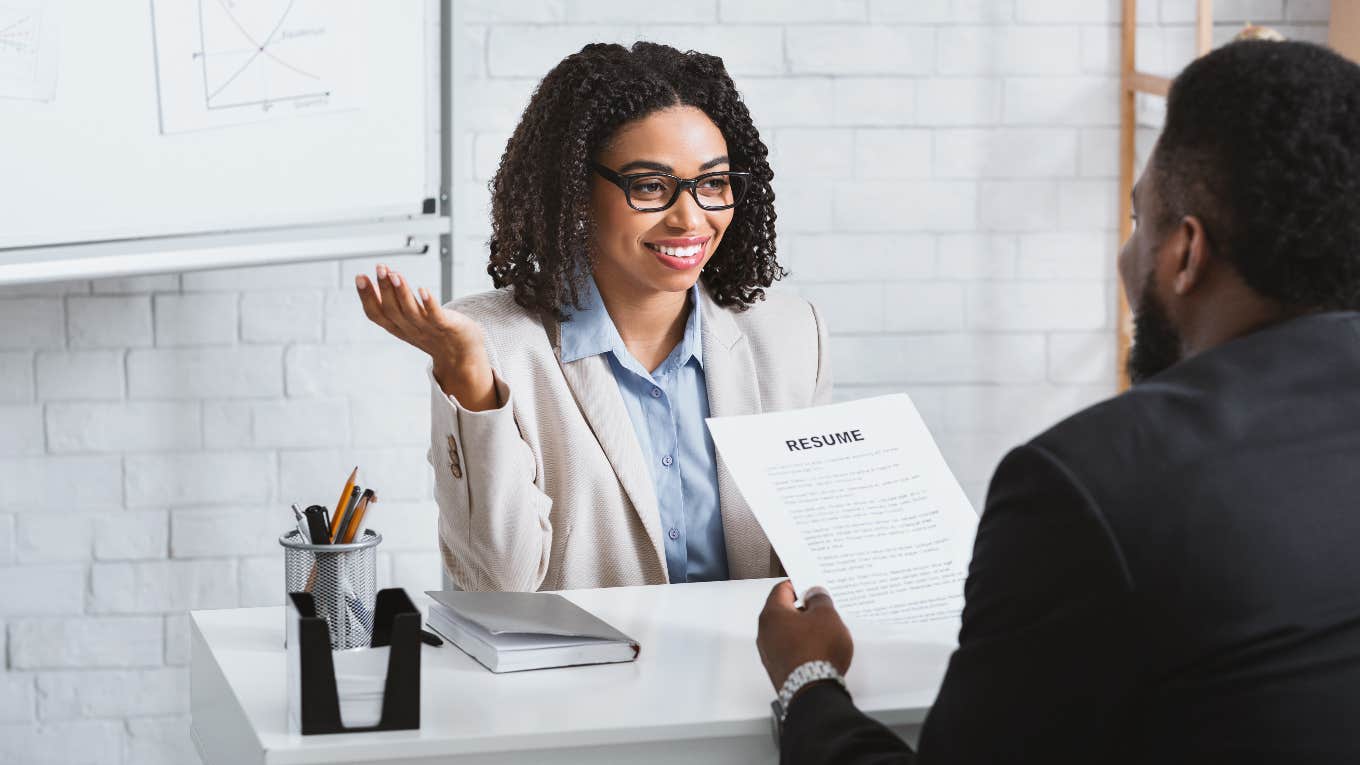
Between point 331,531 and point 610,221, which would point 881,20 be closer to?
point 610,221

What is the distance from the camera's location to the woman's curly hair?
5.88 ft

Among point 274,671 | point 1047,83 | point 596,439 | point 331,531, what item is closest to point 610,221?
point 596,439

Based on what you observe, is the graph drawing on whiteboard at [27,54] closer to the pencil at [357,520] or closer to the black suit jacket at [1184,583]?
the pencil at [357,520]

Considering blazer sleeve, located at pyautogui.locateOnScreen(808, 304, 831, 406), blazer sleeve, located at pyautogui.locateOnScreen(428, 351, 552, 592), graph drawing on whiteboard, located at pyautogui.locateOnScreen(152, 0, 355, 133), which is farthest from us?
graph drawing on whiteboard, located at pyautogui.locateOnScreen(152, 0, 355, 133)

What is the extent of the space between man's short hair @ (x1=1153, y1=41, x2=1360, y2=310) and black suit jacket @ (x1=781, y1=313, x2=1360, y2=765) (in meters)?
0.06

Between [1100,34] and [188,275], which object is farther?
[1100,34]

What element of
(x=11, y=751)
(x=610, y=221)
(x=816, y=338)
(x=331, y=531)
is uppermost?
(x=610, y=221)

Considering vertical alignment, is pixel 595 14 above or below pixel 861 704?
above

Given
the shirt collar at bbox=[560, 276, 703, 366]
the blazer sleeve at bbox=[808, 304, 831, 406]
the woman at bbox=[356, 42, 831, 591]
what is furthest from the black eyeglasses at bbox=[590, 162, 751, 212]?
the blazer sleeve at bbox=[808, 304, 831, 406]

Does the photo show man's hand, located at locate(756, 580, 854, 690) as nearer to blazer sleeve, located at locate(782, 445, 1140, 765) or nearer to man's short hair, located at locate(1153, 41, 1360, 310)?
blazer sleeve, located at locate(782, 445, 1140, 765)

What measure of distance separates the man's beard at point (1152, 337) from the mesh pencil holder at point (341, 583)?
67 cm

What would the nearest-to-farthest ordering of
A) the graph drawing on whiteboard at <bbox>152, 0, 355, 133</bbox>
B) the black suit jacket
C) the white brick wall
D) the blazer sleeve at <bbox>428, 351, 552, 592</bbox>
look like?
the black suit jacket, the blazer sleeve at <bbox>428, 351, 552, 592</bbox>, the graph drawing on whiteboard at <bbox>152, 0, 355, 133</bbox>, the white brick wall

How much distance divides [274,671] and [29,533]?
1.48 m

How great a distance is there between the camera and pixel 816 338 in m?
1.95
